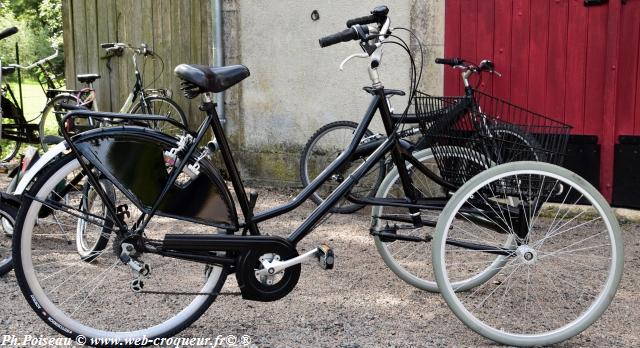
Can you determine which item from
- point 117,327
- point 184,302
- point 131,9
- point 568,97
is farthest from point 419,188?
point 131,9

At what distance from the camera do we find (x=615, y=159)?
6.04 meters

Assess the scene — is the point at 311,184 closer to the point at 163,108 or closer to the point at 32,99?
the point at 163,108

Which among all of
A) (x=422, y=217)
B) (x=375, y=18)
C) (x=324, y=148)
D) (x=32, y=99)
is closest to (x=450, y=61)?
(x=324, y=148)

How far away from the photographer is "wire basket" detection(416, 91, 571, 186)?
3711mm

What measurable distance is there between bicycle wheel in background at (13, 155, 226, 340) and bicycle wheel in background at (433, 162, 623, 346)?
1.10m

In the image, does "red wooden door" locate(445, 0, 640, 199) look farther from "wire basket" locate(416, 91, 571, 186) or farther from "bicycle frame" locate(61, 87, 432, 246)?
"bicycle frame" locate(61, 87, 432, 246)

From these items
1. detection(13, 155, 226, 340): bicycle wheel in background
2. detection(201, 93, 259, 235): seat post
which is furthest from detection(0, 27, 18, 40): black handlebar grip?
detection(201, 93, 259, 235): seat post

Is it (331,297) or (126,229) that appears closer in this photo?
(126,229)

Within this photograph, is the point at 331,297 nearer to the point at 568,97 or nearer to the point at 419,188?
the point at 419,188

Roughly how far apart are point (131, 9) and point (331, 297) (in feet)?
17.3

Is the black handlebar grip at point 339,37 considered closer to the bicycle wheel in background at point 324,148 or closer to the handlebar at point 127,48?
the bicycle wheel in background at point 324,148

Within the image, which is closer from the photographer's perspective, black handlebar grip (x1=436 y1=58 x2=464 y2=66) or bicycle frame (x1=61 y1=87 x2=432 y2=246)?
bicycle frame (x1=61 y1=87 x2=432 y2=246)

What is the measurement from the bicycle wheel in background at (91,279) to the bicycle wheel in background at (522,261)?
1.10 meters

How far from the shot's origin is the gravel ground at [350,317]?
146 inches
